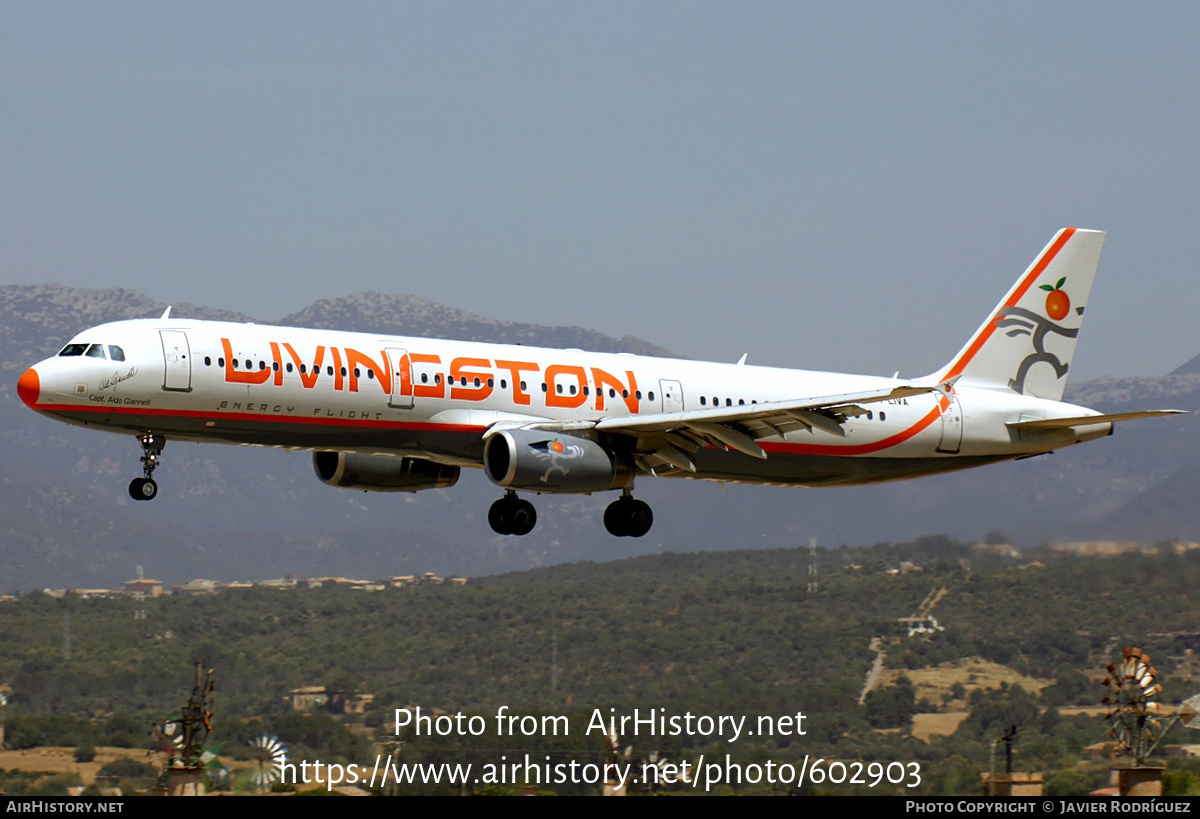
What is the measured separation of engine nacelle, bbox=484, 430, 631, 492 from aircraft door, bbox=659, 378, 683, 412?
10.8 feet

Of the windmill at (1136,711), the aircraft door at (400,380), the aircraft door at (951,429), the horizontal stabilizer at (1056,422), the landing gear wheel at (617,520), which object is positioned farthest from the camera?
the windmill at (1136,711)

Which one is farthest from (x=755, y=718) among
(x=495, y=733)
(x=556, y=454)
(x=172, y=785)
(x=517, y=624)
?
(x=556, y=454)

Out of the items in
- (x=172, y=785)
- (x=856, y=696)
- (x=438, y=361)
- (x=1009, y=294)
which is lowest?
(x=172, y=785)

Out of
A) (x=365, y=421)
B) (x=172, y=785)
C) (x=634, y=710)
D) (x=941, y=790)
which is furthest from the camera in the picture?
(x=634, y=710)

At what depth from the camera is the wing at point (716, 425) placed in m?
37.8

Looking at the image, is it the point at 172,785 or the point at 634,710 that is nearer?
the point at 172,785

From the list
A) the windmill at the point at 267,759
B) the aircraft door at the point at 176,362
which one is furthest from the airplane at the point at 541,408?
the windmill at the point at 267,759

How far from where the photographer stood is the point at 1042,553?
55.7m

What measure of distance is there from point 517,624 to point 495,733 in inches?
694

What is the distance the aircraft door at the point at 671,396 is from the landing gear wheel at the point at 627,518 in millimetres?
2735

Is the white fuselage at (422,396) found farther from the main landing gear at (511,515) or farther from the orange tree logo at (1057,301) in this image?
the orange tree logo at (1057,301)

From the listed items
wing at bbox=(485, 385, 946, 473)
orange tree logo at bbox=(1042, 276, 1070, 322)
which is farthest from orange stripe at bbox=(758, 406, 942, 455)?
orange tree logo at bbox=(1042, 276, 1070, 322)

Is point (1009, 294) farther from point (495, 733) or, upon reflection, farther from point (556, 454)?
point (495, 733)

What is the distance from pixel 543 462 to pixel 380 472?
7.07 meters
